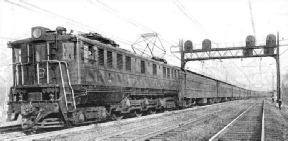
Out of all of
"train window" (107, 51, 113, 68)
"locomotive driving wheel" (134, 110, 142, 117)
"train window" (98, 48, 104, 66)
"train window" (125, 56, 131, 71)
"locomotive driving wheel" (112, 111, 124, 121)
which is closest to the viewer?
"train window" (98, 48, 104, 66)

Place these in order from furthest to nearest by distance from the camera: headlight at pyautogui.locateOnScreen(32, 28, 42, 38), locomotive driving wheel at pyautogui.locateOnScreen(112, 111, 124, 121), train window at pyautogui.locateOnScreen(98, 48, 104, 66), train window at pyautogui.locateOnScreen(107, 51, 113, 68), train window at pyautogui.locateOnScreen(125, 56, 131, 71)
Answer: train window at pyautogui.locateOnScreen(125, 56, 131, 71), locomotive driving wheel at pyautogui.locateOnScreen(112, 111, 124, 121), train window at pyautogui.locateOnScreen(107, 51, 113, 68), train window at pyautogui.locateOnScreen(98, 48, 104, 66), headlight at pyautogui.locateOnScreen(32, 28, 42, 38)

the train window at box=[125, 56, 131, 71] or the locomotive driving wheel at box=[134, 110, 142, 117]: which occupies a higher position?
the train window at box=[125, 56, 131, 71]

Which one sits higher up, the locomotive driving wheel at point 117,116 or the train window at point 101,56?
the train window at point 101,56

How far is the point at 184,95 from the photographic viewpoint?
27.5 meters

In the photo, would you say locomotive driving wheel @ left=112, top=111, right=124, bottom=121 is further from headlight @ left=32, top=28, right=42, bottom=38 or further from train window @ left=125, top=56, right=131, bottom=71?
headlight @ left=32, top=28, right=42, bottom=38

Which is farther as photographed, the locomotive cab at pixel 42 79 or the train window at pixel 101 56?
the train window at pixel 101 56

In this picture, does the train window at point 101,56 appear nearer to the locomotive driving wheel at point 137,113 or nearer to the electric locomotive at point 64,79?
the electric locomotive at point 64,79

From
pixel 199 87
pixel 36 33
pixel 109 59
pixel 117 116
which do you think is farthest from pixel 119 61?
pixel 199 87

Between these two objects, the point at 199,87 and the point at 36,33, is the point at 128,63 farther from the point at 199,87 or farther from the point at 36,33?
the point at 199,87

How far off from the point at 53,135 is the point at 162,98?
12.7 m

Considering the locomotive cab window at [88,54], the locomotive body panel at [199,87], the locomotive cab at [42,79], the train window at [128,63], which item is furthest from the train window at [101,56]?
the locomotive body panel at [199,87]

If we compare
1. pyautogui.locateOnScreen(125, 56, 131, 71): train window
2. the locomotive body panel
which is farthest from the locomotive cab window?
the locomotive body panel

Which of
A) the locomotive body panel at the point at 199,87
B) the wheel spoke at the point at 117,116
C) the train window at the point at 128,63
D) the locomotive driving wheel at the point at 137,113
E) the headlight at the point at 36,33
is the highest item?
the headlight at the point at 36,33

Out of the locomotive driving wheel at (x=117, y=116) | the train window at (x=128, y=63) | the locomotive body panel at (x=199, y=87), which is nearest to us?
the locomotive driving wheel at (x=117, y=116)
